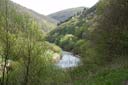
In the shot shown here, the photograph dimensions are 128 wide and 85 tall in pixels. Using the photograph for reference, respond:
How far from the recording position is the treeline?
2189cm

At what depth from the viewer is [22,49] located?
23.6m

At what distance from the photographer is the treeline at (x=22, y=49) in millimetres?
21891

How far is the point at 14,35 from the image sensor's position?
21969 mm

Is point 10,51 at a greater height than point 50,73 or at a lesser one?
greater

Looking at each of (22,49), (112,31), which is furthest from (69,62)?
(22,49)

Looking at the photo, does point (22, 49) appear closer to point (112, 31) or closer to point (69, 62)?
point (112, 31)

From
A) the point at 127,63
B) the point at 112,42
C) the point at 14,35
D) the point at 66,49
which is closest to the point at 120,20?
the point at 112,42

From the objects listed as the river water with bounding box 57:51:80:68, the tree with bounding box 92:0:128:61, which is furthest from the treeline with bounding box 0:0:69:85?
the tree with bounding box 92:0:128:61

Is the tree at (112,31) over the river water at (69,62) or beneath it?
over

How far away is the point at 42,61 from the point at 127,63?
304 inches

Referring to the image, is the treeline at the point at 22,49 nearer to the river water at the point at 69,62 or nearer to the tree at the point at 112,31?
the river water at the point at 69,62

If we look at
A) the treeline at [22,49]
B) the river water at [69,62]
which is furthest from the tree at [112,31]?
the treeline at [22,49]

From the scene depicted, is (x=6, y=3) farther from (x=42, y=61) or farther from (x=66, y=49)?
(x=66, y=49)

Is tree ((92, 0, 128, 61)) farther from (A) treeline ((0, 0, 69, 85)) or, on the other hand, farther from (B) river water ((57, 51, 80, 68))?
(A) treeline ((0, 0, 69, 85))
